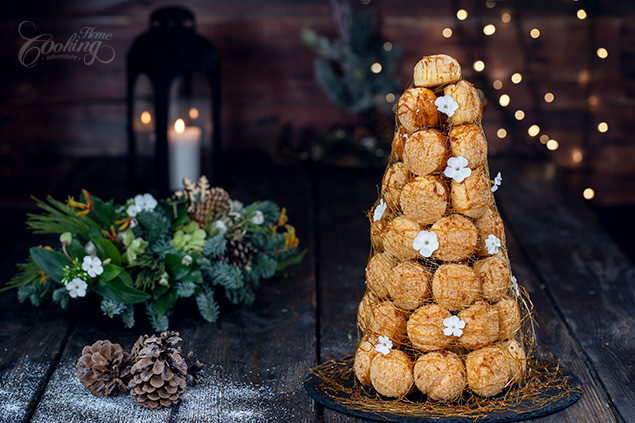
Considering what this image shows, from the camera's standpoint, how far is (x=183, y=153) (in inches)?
90.4

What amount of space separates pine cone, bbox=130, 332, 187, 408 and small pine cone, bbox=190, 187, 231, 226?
0.47m

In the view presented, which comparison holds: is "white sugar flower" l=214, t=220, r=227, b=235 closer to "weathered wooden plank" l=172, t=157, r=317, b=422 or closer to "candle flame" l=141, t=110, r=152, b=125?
"weathered wooden plank" l=172, t=157, r=317, b=422

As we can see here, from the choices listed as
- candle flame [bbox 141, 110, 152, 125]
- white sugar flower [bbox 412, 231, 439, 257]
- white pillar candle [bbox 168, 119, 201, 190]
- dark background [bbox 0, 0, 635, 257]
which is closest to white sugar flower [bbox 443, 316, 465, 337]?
white sugar flower [bbox 412, 231, 439, 257]

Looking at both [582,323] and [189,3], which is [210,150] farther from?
[582,323]

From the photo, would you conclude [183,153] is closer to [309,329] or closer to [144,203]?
[144,203]

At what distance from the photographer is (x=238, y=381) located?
1.39m

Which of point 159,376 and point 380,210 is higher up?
point 380,210

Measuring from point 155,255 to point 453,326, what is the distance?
0.68m

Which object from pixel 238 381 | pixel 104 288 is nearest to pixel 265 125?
pixel 104 288

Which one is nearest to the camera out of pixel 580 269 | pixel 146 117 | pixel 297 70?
pixel 580 269

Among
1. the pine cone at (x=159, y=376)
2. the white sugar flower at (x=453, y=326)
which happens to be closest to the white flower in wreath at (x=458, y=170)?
the white sugar flower at (x=453, y=326)

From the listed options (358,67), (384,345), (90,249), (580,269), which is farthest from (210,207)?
(358,67)

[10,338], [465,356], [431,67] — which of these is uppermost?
[431,67]

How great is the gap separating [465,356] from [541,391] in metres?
0.17
